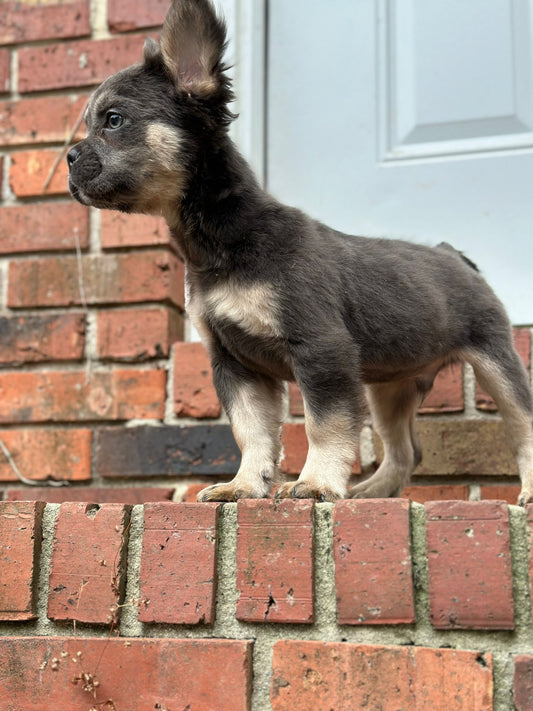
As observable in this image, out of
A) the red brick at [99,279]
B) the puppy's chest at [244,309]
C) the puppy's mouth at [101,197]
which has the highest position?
the puppy's mouth at [101,197]

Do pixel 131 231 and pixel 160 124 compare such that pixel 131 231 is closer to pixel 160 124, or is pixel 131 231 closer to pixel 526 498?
pixel 160 124

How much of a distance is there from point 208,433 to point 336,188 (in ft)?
2.73

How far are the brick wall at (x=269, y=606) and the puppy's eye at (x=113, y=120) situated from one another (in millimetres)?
846

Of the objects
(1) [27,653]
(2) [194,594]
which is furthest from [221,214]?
(1) [27,653]

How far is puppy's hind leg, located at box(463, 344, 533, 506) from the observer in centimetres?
196

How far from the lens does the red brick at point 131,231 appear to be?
251 centimetres

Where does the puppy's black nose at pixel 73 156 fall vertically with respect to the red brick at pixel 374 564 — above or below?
above

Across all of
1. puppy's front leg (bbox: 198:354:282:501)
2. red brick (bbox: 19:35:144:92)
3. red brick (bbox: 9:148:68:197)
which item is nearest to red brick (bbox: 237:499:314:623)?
puppy's front leg (bbox: 198:354:282:501)

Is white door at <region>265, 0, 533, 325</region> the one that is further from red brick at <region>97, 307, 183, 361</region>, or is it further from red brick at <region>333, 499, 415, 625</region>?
red brick at <region>333, 499, 415, 625</region>

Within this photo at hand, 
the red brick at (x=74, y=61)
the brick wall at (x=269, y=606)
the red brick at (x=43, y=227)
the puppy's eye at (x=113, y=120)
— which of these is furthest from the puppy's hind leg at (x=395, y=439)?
the red brick at (x=74, y=61)

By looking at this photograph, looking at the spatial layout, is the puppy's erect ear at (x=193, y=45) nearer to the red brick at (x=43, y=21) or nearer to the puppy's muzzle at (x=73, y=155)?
the puppy's muzzle at (x=73, y=155)

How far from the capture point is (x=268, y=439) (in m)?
1.91

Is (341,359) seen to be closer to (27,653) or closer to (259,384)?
(259,384)

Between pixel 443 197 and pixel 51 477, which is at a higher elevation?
pixel 443 197
